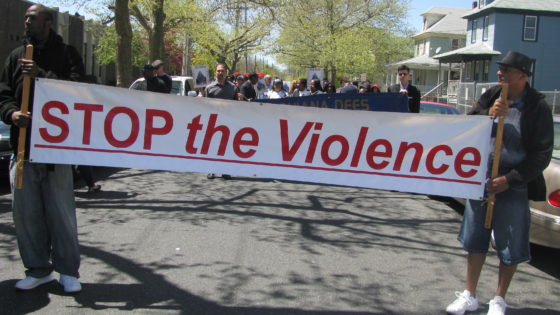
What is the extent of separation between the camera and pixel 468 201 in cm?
388

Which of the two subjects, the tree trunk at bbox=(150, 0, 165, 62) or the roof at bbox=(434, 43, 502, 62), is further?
the roof at bbox=(434, 43, 502, 62)

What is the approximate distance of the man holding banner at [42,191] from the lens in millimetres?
3742

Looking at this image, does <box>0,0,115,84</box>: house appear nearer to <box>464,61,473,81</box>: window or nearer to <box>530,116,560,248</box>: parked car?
<box>530,116,560,248</box>: parked car

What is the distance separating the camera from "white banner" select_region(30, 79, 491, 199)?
4.00 metres

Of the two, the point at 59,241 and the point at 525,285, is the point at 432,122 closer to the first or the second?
the point at 525,285

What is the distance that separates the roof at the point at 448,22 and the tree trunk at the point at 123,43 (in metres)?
47.3

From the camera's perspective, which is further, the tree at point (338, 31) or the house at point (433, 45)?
the house at point (433, 45)

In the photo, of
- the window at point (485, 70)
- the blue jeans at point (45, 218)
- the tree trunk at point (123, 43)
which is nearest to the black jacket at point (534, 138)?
the blue jeans at point (45, 218)

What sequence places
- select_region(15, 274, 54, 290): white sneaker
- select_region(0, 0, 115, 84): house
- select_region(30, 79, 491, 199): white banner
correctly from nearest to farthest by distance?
select_region(15, 274, 54, 290): white sneaker → select_region(30, 79, 491, 199): white banner → select_region(0, 0, 115, 84): house

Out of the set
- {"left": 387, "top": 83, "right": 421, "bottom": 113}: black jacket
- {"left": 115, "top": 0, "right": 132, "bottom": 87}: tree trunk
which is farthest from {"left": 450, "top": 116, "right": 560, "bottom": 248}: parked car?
{"left": 115, "top": 0, "right": 132, "bottom": 87}: tree trunk

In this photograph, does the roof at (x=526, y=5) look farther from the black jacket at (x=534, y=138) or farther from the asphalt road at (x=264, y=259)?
the black jacket at (x=534, y=138)

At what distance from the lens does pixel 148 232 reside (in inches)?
222

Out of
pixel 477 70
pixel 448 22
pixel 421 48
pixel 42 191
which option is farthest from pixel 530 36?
pixel 42 191

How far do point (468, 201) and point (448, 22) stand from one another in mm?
56366
